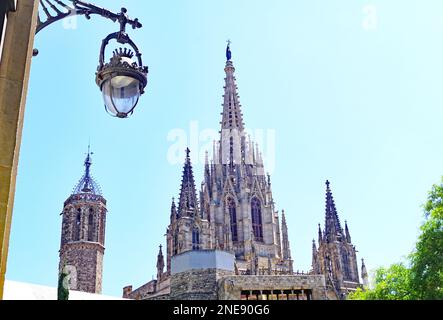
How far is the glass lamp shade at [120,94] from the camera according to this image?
5.89m

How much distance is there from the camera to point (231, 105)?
234 feet

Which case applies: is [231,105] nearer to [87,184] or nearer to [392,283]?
A: [87,184]

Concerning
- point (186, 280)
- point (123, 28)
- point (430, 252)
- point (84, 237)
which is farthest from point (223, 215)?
point (123, 28)

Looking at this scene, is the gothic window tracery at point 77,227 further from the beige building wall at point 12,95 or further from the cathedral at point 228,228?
the beige building wall at point 12,95

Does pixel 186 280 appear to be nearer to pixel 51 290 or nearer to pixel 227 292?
pixel 227 292

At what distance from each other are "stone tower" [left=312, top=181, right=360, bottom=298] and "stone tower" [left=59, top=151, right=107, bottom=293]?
71.0 feet

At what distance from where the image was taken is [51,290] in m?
30.8

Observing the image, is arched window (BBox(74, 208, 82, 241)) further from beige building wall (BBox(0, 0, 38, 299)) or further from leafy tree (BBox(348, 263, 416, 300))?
beige building wall (BBox(0, 0, 38, 299))

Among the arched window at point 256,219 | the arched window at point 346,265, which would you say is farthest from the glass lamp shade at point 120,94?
the arched window at point 256,219

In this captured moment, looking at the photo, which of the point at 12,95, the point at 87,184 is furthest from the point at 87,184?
the point at 12,95

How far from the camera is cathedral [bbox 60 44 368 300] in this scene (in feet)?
168

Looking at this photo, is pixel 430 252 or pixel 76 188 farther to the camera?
pixel 76 188

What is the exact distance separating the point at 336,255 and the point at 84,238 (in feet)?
81.9
